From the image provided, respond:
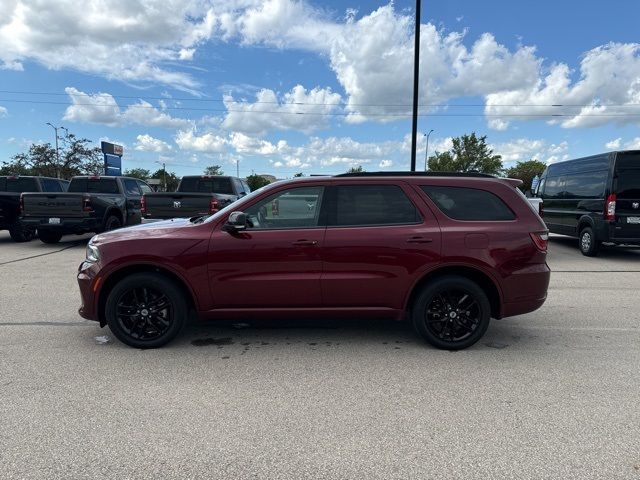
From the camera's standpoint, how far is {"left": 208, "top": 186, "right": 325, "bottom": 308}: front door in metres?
4.23

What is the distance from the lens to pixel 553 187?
1230 cm

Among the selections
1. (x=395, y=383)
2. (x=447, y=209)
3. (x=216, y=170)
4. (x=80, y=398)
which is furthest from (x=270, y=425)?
(x=216, y=170)

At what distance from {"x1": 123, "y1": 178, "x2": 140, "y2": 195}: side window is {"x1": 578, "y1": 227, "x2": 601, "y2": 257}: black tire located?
1230cm

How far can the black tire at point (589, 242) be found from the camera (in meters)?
10.1

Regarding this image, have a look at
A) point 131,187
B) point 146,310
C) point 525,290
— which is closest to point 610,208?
point 525,290

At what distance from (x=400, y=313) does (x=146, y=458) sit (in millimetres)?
2559

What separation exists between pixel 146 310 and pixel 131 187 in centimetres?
1065

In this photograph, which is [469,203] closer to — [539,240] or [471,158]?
[539,240]

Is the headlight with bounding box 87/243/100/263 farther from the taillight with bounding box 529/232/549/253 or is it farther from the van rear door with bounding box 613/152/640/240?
the van rear door with bounding box 613/152/640/240

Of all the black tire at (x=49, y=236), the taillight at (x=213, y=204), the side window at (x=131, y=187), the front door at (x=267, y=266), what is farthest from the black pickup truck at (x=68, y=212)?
the front door at (x=267, y=266)

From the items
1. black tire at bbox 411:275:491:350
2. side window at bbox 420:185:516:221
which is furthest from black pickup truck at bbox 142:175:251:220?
black tire at bbox 411:275:491:350

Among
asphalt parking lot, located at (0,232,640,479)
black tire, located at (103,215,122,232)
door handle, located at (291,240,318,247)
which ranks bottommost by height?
asphalt parking lot, located at (0,232,640,479)

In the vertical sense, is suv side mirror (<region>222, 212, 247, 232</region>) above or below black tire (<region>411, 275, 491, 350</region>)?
above

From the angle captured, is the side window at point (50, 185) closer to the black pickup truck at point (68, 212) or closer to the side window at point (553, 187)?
the black pickup truck at point (68, 212)
